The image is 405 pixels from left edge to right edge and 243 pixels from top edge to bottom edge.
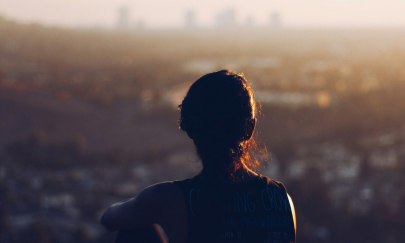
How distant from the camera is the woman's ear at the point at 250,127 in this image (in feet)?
3.53

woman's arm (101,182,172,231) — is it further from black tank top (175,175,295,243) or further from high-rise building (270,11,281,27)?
high-rise building (270,11,281,27)

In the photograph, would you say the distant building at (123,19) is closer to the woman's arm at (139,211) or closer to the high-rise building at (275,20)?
the high-rise building at (275,20)

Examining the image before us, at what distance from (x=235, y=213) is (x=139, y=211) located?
0.14 m

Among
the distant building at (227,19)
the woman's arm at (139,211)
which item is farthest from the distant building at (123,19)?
the woman's arm at (139,211)

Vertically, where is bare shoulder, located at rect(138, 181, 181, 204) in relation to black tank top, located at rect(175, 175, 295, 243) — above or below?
above

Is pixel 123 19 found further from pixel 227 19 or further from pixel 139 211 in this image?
pixel 139 211

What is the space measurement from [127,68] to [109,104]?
10980 millimetres

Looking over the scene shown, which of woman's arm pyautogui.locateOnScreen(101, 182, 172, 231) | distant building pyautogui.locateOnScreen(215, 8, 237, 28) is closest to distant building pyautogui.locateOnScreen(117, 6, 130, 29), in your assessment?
distant building pyautogui.locateOnScreen(215, 8, 237, 28)

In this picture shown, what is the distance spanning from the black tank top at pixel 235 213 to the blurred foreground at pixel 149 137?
0.09 m

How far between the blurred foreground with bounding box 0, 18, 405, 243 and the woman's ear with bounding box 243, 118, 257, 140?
3.9 inches

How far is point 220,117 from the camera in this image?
3.43 feet

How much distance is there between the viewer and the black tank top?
105 centimetres

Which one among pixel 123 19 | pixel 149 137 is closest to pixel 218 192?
pixel 149 137

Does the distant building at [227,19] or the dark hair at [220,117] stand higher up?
the distant building at [227,19]
